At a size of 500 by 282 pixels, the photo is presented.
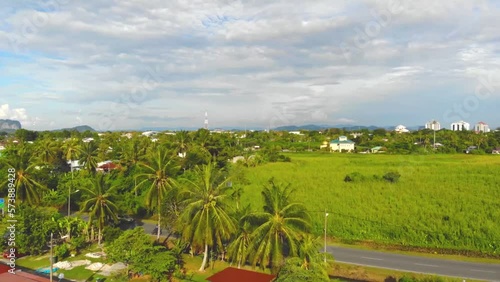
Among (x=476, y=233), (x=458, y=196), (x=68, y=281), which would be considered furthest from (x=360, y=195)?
(x=68, y=281)

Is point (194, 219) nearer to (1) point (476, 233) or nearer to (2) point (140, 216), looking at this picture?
(2) point (140, 216)

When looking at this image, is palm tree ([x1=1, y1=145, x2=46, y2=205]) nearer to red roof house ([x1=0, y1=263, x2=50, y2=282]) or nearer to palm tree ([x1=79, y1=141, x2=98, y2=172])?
red roof house ([x1=0, y1=263, x2=50, y2=282])

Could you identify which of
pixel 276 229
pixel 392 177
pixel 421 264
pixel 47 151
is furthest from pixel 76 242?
pixel 392 177

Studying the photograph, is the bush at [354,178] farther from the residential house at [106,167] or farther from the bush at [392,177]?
the residential house at [106,167]

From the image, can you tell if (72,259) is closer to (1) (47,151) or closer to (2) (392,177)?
(1) (47,151)

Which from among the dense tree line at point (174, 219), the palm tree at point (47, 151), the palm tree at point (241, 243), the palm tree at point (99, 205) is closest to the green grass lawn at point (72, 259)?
the dense tree line at point (174, 219)
